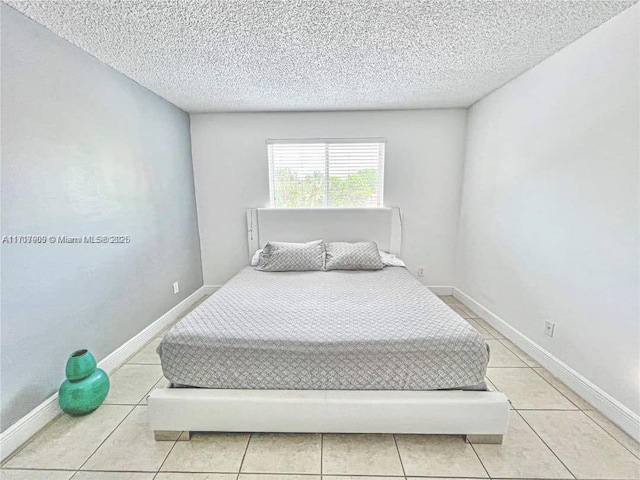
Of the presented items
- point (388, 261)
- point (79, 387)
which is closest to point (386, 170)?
point (388, 261)

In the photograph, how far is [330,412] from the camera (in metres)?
1.49

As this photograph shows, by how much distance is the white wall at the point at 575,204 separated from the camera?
1586 millimetres

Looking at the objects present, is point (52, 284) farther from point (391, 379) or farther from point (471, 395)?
point (471, 395)

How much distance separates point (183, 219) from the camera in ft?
10.7

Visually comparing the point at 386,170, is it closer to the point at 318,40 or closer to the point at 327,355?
the point at 318,40

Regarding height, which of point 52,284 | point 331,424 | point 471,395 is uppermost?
point 52,284

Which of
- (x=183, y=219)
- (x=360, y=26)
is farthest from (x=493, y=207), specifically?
(x=183, y=219)

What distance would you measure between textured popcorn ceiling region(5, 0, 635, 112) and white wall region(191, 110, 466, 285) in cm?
63

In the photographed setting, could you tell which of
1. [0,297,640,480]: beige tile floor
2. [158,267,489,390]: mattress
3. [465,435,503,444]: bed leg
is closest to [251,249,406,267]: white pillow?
[158,267,489,390]: mattress

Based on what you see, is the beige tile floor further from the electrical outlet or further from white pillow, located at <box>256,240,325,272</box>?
white pillow, located at <box>256,240,325,272</box>

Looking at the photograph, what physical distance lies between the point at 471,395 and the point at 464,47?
2177mm

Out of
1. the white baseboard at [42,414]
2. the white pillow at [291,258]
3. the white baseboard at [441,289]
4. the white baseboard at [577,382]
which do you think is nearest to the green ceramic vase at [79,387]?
A: the white baseboard at [42,414]

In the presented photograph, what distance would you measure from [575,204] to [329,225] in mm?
2216

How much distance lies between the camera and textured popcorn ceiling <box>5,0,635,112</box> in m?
1.54
